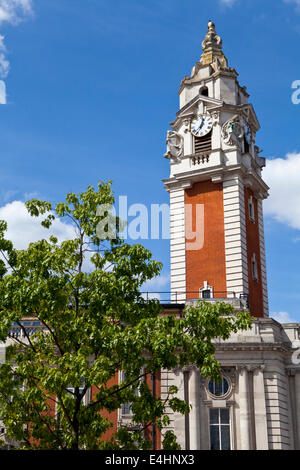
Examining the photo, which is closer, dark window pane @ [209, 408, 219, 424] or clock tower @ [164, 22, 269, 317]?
dark window pane @ [209, 408, 219, 424]

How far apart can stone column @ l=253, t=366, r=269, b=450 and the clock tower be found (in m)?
7.36

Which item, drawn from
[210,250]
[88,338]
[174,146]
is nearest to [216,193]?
[210,250]

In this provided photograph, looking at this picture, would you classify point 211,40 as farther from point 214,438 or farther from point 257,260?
point 214,438

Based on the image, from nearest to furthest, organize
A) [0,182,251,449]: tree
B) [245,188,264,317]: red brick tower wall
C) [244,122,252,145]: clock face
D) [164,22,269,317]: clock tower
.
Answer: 1. [0,182,251,449]: tree
2. [164,22,269,317]: clock tower
3. [245,188,264,317]: red brick tower wall
4. [244,122,252,145]: clock face

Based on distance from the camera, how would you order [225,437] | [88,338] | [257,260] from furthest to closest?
[257,260] → [225,437] → [88,338]

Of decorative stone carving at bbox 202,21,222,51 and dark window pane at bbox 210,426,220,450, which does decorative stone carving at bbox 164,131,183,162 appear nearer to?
decorative stone carving at bbox 202,21,222,51

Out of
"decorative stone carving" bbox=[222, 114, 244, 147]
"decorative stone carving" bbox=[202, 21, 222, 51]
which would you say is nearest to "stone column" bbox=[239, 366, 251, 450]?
"decorative stone carving" bbox=[222, 114, 244, 147]

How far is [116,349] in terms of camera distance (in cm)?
1836

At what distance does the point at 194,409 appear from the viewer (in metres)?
32.5

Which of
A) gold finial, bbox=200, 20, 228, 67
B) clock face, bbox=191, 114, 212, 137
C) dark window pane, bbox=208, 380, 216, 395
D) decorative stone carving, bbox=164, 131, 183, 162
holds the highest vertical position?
gold finial, bbox=200, 20, 228, 67

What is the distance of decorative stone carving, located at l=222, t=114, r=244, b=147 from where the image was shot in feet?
144

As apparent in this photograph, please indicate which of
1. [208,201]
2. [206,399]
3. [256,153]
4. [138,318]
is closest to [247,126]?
[256,153]

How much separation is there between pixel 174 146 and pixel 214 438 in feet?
74.0

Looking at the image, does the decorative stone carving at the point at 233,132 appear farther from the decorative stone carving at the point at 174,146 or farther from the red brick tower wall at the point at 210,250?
the decorative stone carving at the point at 174,146
